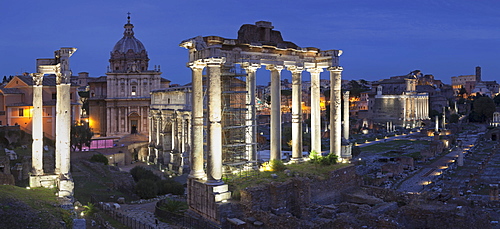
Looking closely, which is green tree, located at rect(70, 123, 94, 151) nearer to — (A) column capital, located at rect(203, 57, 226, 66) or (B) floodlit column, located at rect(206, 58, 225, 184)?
(B) floodlit column, located at rect(206, 58, 225, 184)

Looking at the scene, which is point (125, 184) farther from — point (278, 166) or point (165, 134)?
point (165, 134)

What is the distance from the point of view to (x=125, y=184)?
25625mm

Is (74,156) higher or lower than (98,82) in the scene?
lower

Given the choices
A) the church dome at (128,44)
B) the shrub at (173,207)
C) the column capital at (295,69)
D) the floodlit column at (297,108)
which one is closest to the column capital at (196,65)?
the shrub at (173,207)

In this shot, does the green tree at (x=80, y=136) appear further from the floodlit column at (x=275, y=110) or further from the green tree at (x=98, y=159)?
the floodlit column at (x=275, y=110)

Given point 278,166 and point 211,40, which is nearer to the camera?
point 211,40

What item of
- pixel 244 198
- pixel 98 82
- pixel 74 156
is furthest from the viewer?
pixel 98 82

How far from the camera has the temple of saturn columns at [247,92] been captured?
15.7 m

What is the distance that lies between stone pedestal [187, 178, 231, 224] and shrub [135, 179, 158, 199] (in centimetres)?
723

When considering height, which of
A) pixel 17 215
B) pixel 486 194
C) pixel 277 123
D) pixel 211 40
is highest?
pixel 211 40

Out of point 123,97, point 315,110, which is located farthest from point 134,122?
point 315,110

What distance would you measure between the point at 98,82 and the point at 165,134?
15594 millimetres

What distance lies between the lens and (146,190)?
23453mm

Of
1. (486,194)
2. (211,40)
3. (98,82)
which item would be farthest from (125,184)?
(98,82)
